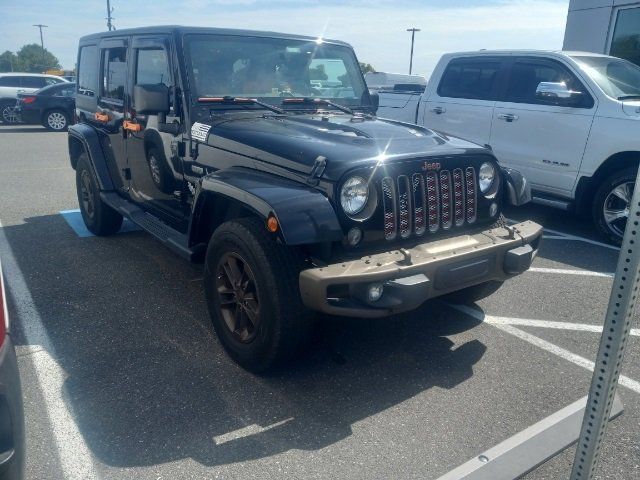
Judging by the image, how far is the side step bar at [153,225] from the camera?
385cm

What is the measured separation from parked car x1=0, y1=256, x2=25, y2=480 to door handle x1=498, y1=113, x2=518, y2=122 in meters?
5.86

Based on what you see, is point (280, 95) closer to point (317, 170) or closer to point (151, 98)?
point (151, 98)

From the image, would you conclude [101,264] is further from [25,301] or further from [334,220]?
[334,220]

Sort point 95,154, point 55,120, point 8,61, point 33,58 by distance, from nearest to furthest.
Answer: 1. point 95,154
2. point 55,120
3. point 8,61
4. point 33,58

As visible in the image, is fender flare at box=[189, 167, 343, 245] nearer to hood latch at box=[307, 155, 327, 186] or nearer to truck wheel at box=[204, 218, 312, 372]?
hood latch at box=[307, 155, 327, 186]

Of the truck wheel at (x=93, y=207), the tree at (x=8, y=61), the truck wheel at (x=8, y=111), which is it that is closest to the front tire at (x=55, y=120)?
the truck wheel at (x=8, y=111)

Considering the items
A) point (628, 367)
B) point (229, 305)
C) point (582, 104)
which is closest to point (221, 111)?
point (229, 305)

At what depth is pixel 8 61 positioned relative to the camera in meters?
70.4

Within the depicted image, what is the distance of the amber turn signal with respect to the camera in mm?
2805

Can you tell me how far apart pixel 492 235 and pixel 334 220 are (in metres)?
1.09

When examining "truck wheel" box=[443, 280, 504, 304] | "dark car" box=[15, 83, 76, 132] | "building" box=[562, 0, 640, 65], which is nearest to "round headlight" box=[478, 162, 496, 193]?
"truck wheel" box=[443, 280, 504, 304]

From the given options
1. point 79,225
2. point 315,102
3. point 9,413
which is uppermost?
point 315,102

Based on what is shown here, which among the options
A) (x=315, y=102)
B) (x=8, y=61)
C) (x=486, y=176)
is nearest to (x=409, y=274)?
(x=486, y=176)

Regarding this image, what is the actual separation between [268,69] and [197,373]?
2.27 meters
